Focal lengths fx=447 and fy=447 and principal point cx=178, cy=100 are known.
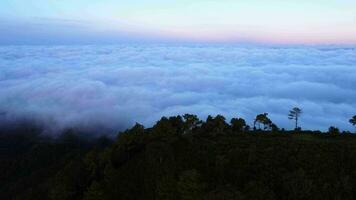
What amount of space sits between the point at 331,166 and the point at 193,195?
18584 millimetres

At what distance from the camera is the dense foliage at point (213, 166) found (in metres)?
55.1

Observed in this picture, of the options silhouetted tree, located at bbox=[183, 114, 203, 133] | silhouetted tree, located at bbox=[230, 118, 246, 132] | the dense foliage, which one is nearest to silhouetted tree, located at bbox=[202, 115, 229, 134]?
the dense foliage

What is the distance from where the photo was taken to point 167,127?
85.6 m

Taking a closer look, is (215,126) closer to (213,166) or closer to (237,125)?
(237,125)

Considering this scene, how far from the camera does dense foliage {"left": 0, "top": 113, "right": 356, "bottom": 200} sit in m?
55.1

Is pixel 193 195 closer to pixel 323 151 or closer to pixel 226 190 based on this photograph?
pixel 226 190

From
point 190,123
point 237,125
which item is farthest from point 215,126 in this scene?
point 237,125

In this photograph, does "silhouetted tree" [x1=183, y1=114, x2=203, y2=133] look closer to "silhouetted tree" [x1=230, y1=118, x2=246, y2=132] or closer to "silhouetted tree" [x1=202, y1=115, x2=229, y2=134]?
"silhouetted tree" [x1=202, y1=115, x2=229, y2=134]

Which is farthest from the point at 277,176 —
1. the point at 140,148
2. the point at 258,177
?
the point at 140,148

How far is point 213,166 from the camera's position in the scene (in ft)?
206

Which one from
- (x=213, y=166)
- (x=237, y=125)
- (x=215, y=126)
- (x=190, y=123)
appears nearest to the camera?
(x=213, y=166)

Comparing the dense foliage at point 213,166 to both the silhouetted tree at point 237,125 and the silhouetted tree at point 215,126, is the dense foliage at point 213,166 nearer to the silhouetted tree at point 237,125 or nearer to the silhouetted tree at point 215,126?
the silhouetted tree at point 215,126

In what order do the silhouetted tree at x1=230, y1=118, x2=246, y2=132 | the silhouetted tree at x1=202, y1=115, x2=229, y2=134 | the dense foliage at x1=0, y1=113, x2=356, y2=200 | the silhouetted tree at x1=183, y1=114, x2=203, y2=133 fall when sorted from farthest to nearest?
the silhouetted tree at x1=230, y1=118, x2=246, y2=132, the silhouetted tree at x1=183, y1=114, x2=203, y2=133, the silhouetted tree at x1=202, y1=115, x2=229, y2=134, the dense foliage at x1=0, y1=113, x2=356, y2=200

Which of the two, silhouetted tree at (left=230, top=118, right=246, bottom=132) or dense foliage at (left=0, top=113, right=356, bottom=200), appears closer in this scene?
dense foliage at (left=0, top=113, right=356, bottom=200)
